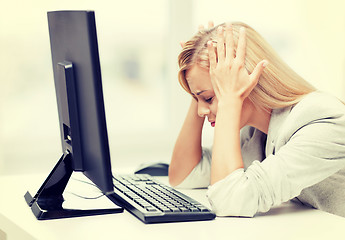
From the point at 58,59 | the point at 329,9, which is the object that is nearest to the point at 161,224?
the point at 58,59

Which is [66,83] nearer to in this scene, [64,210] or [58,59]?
[58,59]

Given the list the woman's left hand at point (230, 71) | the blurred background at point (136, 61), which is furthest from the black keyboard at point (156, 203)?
the blurred background at point (136, 61)

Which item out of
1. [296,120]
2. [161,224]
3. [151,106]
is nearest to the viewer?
[161,224]

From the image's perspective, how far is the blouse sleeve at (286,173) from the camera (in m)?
1.26

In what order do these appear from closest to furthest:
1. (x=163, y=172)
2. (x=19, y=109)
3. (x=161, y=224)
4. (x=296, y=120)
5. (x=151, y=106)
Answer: (x=161, y=224) < (x=296, y=120) < (x=163, y=172) < (x=19, y=109) < (x=151, y=106)

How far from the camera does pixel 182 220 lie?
121 cm

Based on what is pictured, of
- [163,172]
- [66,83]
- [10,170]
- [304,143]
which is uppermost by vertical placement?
[66,83]

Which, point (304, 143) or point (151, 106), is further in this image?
point (151, 106)

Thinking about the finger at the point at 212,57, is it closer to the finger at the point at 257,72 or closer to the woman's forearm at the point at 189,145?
the finger at the point at 257,72

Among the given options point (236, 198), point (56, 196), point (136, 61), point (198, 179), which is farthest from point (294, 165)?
point (136, 61)

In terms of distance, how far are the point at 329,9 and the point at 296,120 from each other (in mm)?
1745

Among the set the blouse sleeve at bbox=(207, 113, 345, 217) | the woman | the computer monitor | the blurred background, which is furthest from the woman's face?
the blurred background

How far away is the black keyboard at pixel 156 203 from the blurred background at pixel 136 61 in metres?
1.11

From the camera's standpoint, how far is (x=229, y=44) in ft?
4.69
